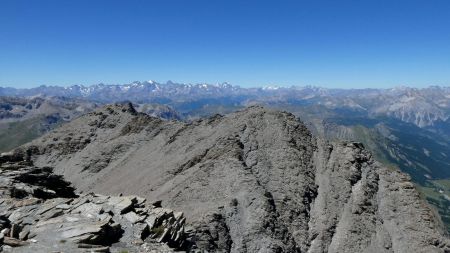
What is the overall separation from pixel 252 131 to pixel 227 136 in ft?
18.7

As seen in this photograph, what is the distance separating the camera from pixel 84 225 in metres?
38.0

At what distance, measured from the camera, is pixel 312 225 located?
76.3 metres

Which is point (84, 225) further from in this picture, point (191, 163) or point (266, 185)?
point (191, 163)

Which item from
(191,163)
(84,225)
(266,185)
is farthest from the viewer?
(191,163)

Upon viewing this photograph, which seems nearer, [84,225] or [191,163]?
[84,225]

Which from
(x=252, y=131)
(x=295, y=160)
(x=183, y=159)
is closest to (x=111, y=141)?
(x=183, y=159)

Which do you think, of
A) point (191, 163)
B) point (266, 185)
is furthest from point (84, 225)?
point (191, 163)

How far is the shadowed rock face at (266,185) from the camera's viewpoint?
71.8 meters

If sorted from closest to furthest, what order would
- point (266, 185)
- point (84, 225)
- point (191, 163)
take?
1. point (84, 225)
2. point (266, 185)
3. point (191, 163)

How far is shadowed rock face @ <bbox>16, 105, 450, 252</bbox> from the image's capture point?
71.8 metres

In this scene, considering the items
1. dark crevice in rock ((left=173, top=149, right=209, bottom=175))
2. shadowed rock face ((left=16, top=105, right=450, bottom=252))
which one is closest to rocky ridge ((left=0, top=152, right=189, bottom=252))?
shadowed rock face ((left=16, top=105, right=450, bottom=252))

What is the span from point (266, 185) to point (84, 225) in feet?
160

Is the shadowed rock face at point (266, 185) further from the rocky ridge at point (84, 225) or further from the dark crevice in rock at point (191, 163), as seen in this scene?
the rocky ridge at point (84, 225)

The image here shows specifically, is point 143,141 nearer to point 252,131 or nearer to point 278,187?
point 252,131
